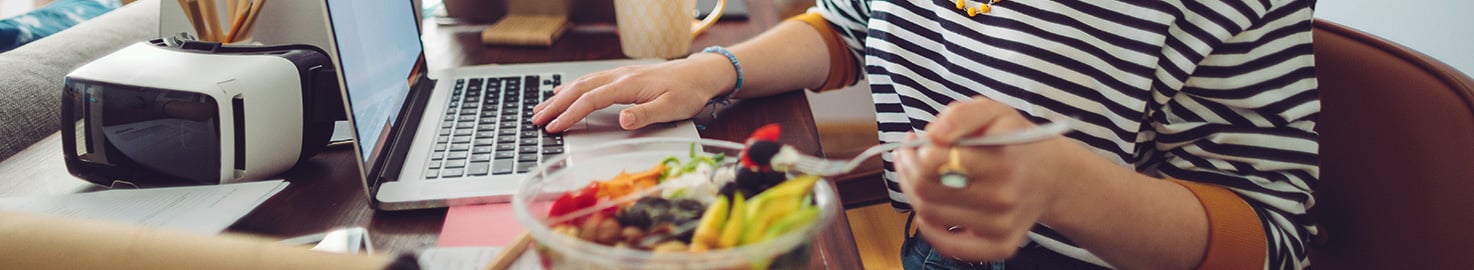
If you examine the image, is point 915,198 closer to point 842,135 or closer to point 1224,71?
point 1224,71

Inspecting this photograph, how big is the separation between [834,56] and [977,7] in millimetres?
232

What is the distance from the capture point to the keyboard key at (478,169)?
2.19 ft

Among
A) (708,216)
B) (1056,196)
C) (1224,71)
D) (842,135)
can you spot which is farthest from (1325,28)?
(842,135)

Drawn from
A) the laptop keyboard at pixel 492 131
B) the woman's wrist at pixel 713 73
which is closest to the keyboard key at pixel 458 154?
the laptop keyboard at pixel 492 131

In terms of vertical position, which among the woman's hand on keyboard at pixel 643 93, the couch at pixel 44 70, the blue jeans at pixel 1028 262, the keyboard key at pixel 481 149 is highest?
the woman's hand on keyboard at pixel 643 93

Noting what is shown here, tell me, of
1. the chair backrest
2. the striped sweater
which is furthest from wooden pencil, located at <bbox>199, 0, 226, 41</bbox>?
the chair backrest

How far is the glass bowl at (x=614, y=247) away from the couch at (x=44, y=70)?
0.63m

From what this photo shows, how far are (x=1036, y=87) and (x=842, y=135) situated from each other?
1586mm

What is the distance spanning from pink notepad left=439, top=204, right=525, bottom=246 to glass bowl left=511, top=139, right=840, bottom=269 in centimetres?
18

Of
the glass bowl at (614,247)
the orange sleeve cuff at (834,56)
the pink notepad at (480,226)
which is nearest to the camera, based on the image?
the glass bowl at (614,247)

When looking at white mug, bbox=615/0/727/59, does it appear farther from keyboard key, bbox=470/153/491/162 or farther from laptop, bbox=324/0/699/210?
keyboard key, bbox=470/153/491/162

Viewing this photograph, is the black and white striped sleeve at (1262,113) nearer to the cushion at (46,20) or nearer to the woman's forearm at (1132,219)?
the woman's forearm at (1132,219)

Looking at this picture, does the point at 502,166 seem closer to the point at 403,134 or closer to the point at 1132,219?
the point at 403,134

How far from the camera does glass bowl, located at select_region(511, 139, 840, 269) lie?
309mm
